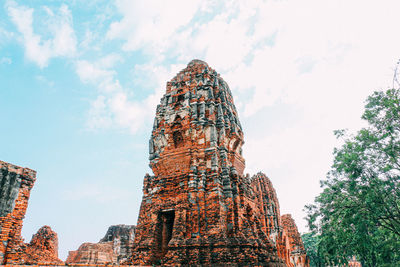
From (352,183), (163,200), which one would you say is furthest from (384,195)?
(163,200)

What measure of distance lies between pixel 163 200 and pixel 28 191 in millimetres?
4749

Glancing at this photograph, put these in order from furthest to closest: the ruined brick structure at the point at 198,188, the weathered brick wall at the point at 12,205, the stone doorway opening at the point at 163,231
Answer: the stone doorway opening at the point at 163,231, the ruined brick structure at the point at 198,188, the weathered brick wall at the point at 12,205

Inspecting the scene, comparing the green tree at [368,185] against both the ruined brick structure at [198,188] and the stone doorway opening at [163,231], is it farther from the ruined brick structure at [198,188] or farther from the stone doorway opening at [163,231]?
the stone doorway opening at [163,231]

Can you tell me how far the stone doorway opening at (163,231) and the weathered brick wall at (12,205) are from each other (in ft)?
14.6

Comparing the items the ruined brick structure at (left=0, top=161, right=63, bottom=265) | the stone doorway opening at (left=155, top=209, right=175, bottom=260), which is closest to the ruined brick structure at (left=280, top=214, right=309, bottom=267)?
the stone doorway opening at (left=155, top=209, right=175, bottom=260)

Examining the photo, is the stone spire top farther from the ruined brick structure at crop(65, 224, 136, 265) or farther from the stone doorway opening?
the ruined brick structure at crop(65, 224, 136, 265)

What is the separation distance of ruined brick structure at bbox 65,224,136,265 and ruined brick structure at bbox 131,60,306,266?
5635 mm

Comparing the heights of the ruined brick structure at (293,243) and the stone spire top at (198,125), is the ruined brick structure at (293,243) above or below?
below

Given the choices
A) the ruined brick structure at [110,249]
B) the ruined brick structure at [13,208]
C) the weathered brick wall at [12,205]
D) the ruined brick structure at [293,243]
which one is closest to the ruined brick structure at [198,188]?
the ruined brick structure at [13,208]

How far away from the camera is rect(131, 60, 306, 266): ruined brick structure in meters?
9.06

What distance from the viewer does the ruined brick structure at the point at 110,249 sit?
15.9 metres

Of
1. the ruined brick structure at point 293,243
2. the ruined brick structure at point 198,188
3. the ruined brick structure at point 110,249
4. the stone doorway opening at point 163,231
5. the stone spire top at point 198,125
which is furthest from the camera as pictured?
the ruined brick structure at point 293,243

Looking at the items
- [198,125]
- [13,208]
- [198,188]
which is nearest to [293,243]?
[198,188]

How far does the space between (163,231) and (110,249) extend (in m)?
9.57
